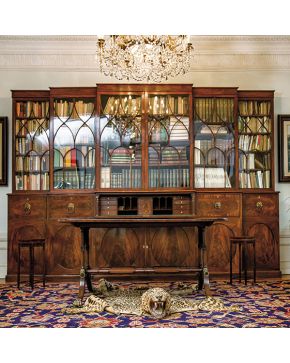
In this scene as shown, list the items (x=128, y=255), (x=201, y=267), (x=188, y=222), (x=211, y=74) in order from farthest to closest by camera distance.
Answer: (x=211, y=74) → (x=128, y=255) → (x=201, y=267) → (x=188, y=222)

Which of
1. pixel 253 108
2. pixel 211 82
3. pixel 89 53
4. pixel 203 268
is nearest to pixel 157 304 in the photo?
pixel 203 268

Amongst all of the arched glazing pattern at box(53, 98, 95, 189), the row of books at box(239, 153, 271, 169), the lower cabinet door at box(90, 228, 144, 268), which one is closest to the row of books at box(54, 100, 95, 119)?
the arched glazing pattern at box(53, 98, 95, 189)

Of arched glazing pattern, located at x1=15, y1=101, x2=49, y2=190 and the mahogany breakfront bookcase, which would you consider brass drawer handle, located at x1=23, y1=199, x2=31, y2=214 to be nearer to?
the mahogany breakfront bookcase

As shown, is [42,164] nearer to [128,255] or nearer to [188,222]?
[128,255]

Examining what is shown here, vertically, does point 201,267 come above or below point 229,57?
below

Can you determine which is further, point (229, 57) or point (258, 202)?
point (229, 57)

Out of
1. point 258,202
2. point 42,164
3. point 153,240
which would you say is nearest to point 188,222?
point 153,240

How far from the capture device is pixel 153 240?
18.9 feet

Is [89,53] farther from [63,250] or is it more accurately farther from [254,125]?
[63,250]

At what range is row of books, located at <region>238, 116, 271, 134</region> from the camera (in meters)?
6.04

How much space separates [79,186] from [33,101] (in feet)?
4.28

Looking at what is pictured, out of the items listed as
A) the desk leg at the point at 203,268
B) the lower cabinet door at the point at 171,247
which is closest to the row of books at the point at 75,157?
the lower cabinet door at the point at 171,247

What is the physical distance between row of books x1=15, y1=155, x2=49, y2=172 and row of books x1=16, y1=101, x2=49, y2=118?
0.56 m

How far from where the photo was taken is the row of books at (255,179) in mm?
5984
